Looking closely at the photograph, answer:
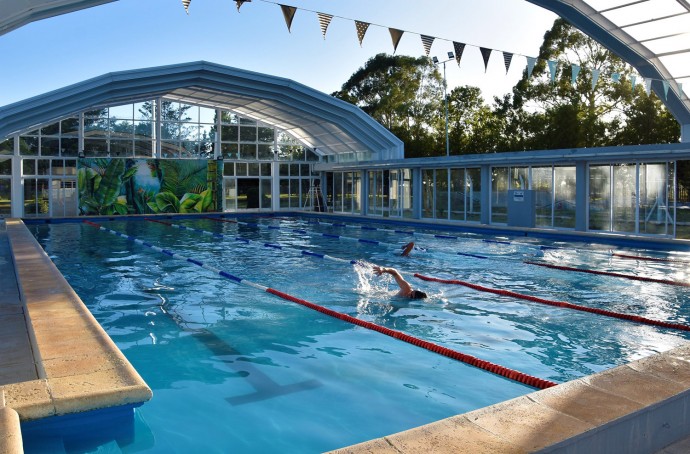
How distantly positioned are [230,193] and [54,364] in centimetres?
2430

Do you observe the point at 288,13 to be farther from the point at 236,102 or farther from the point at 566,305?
the point at 236,102

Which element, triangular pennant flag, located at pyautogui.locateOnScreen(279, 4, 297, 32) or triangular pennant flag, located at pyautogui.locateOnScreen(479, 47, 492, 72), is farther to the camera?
triangular pennant flag, located at pyautogui.locateOnScreen(479, 47, 492, 72)

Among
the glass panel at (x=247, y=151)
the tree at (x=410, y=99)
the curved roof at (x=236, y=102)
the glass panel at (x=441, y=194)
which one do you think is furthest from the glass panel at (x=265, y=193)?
the tree at (x=410, y=99)

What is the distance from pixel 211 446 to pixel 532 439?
7.14 ft

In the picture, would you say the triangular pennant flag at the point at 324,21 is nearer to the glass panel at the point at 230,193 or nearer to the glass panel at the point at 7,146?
the glass panel at the point at 7,146

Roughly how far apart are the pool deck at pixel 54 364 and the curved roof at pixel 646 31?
1293 cm

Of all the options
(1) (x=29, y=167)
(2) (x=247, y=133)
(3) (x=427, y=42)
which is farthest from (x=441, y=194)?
(1) (x=29, y=167)

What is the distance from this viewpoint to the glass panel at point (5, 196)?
23172 millimetres

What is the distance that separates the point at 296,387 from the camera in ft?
16.6

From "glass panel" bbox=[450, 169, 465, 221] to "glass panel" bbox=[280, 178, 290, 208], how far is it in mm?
9943

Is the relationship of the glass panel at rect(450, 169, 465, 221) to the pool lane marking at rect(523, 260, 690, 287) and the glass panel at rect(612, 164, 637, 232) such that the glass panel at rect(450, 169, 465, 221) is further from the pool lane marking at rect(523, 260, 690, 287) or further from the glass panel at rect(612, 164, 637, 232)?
the pool lane marking at rect(523, 260, 690, 287)

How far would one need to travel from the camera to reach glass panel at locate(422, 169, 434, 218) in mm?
22656

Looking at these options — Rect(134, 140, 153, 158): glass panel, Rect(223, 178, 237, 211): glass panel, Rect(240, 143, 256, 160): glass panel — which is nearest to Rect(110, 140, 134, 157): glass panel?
Rect(134, 140, 153, 158): glass panel

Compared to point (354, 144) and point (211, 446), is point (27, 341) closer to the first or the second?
point (211, 446)
